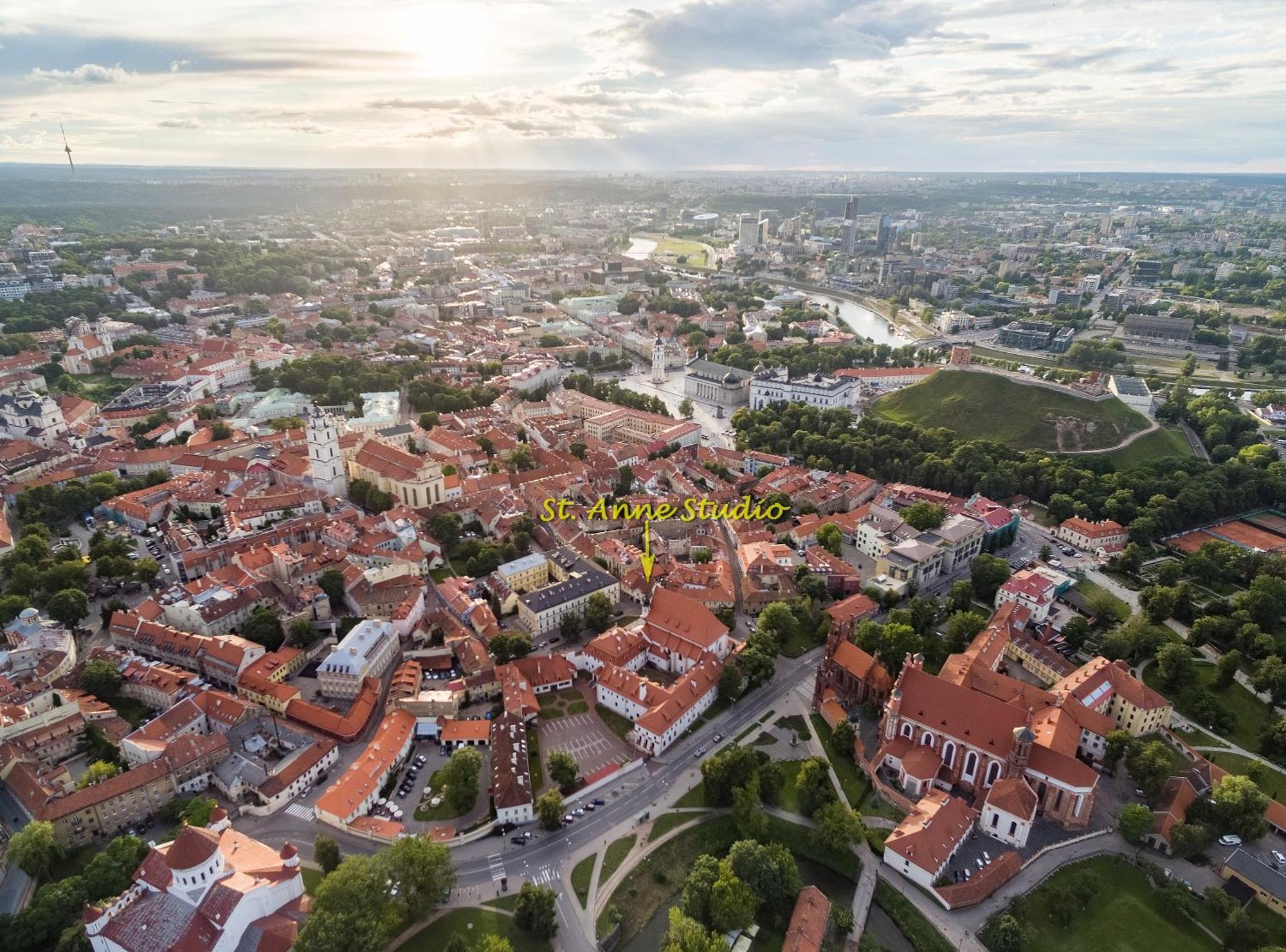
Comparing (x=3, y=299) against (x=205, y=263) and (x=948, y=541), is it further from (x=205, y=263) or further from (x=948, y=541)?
(x=948, y=541)

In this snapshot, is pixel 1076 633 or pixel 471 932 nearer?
pixel 471 932

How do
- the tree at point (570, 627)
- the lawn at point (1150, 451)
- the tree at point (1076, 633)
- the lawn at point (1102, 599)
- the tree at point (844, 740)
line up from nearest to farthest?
1. the tree at point (844, 740)
2. the tree at point (570, 627)
3. the tree at point (1076, 633)
4. the lawn at point (1102, 599)
5. the lawn at point (1150, 451)

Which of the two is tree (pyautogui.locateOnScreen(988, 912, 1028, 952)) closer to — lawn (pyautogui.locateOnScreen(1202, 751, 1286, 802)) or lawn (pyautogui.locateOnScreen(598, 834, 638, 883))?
lawn (pyautogui.locateOnScreen(598, 834, 638, 883))

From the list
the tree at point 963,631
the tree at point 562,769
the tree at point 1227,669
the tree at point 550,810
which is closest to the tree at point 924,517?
the tree at point 963,631

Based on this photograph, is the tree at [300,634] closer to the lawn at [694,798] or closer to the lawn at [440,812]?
the lawn at [440,812]

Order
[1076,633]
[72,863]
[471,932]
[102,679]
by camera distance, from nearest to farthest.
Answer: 1. [471,932]
2. [72,863]
3. [102,679]
4. [1076,633]

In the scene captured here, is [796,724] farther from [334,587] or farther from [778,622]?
[334,587]

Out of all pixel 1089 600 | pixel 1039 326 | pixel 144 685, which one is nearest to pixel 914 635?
pixel 1089 600

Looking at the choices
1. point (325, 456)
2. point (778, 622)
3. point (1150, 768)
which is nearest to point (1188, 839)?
point (1150, 768)
